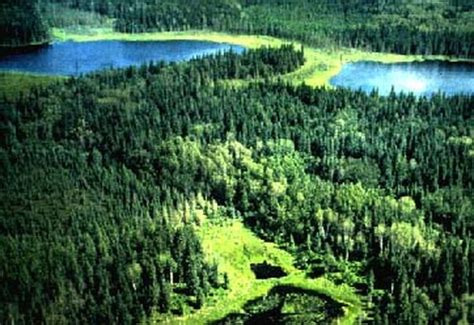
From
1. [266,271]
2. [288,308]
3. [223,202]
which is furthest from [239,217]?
[288,308]

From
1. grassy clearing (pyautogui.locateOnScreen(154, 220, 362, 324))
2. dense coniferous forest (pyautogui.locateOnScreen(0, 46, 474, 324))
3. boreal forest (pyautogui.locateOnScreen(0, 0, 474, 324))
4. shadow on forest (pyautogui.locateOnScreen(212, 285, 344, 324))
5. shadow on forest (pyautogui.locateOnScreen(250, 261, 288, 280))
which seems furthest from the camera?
shadow on forest (pyautogui.locateOnScreen(250, 261, 288, 280))

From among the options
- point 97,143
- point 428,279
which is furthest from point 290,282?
point 97,143

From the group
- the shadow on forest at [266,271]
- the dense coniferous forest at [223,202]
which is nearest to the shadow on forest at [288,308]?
the shadow on forest at [266,271]

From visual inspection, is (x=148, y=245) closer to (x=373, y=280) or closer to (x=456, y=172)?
(x=373, y=280)

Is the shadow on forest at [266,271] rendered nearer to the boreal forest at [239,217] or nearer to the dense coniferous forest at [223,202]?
the boreal forest at [239,217]

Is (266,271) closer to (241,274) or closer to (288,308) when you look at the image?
(241,274)

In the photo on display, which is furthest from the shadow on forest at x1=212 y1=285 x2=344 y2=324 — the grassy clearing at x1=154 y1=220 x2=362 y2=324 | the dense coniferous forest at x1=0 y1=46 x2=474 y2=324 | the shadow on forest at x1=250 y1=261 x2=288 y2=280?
the dense coniferous forest at x1=0 y1=46 x2=474 y2=324

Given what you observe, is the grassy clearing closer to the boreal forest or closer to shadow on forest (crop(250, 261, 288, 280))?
the boreal forest
